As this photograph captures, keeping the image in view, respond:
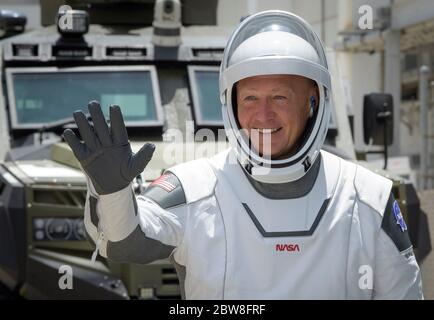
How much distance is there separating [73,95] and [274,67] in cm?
330

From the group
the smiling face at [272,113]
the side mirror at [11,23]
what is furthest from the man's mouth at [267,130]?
the side mirror at [11,23]

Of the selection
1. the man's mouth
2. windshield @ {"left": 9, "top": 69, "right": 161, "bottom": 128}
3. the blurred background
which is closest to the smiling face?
the man's mouth

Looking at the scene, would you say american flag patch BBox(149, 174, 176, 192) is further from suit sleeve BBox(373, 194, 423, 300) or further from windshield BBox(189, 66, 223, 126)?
windshield BBox(189, 66, 223, 126)

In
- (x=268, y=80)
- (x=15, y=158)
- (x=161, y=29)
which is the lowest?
(x=15, y=158)

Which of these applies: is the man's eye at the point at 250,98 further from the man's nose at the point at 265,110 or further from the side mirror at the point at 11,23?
the side mirror at the point at 11,23

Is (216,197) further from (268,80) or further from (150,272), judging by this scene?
(150,272)

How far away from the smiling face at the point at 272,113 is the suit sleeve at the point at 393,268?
0.30 metres

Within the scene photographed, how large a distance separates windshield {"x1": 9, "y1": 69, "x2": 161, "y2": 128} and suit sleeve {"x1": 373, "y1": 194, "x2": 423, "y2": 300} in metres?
3.24

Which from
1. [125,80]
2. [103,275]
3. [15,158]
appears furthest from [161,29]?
[103,275]

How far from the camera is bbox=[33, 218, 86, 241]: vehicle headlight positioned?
4.39 meters

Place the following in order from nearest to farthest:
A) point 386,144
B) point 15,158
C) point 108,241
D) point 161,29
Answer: point 108,241 → point 15,158 → point 386,144 → point 161,29

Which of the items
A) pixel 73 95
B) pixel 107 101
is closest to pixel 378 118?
pixel 107 101

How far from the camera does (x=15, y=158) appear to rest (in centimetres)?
489

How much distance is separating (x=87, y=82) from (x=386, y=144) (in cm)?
180
